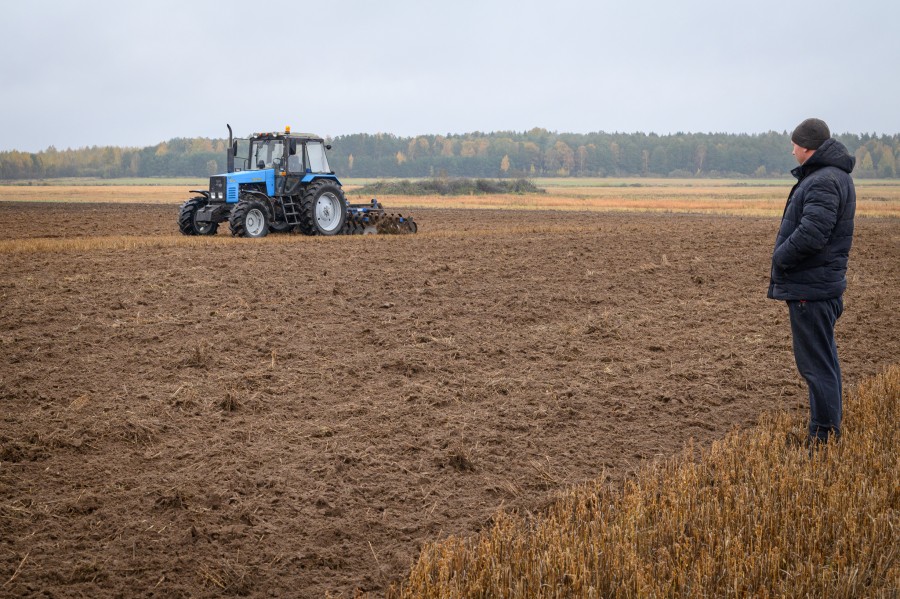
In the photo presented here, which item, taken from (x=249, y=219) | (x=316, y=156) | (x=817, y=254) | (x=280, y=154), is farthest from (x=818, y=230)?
(x=316, y=156)

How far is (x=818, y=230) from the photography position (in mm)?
5895

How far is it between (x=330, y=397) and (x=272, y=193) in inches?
574

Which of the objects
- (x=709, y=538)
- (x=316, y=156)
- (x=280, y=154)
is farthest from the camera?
(x=316, y=156)

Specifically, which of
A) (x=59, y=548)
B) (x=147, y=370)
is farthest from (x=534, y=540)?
(x=147, y=370)

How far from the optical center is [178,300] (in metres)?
12.5

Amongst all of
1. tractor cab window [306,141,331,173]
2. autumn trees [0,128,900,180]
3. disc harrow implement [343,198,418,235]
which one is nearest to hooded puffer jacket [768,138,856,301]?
tractor cab window [306,141,331,173]

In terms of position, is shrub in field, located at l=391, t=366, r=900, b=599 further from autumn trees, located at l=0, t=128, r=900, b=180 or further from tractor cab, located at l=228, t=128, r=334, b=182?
A: autumn trees, located at l=0, t=128, r=900, b=180

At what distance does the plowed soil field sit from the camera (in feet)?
16.6

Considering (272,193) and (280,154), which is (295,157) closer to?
(280,154)

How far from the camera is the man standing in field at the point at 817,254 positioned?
19.5 feet

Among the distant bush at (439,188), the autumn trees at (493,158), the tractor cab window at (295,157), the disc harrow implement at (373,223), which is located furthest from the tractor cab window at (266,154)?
the autumn trees at (493,158)

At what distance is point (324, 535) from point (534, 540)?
133 centimetres

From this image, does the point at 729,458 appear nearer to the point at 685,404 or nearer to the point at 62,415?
the point at 685,404

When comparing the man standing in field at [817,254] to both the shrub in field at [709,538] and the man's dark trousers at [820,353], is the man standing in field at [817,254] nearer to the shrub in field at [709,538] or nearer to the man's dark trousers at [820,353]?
the man's dark trousers at [820,353]
